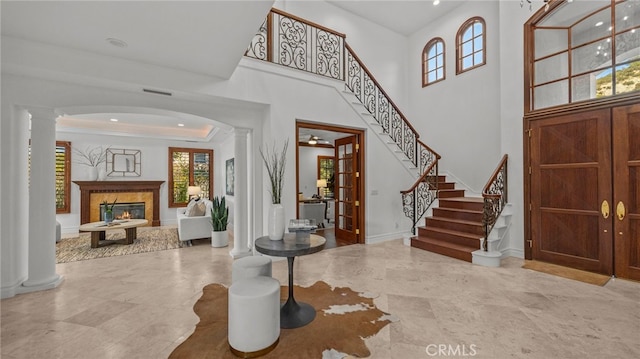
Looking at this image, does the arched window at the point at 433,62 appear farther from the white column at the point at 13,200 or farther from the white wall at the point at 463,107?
the white column at the point at 13,200

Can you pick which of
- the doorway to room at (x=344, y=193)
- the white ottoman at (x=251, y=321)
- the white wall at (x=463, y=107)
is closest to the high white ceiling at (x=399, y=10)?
the white wall at (x=463, y=107)

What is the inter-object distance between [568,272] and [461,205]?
1960mm

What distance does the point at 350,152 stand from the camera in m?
6.20

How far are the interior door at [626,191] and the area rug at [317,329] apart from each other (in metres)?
3.65

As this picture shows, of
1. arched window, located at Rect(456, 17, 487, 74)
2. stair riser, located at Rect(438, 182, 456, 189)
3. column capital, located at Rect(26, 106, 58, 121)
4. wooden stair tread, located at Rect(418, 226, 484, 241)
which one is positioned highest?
arched window, located at Rect(456, 17, 487, 74)

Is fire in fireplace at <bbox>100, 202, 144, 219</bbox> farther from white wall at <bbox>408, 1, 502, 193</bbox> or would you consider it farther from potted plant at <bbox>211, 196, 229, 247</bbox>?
white wall at <bbox>408, 1, 502, 193</bbox>

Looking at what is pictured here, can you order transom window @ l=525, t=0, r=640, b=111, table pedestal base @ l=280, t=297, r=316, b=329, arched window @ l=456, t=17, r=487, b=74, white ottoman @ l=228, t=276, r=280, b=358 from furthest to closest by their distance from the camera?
1. arched window @ l=456, t=17, r=487, b=74
2. transom window @ l=525, t=0, r=640, b=111
3. table pedestal base @ l=280, t=297, r=316, b=329
4. white ottoman @ l=228, t=276, r=280, b=358

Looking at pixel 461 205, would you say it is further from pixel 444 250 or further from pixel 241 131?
pixel 241 131

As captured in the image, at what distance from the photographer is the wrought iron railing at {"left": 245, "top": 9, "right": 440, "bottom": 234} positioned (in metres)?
5.27

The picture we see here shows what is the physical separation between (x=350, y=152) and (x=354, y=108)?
1061 millimetres

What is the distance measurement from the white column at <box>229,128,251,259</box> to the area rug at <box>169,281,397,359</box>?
63.3 inches

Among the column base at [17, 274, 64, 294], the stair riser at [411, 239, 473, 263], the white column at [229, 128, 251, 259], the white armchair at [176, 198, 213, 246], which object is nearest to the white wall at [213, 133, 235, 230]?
the white armchair at [176, 198, 213, 246]

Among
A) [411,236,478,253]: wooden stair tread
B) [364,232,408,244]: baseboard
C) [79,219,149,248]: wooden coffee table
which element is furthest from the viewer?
[364,232,408,244]: baseboard

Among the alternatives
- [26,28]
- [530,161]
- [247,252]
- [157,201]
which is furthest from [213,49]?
[157,201]
